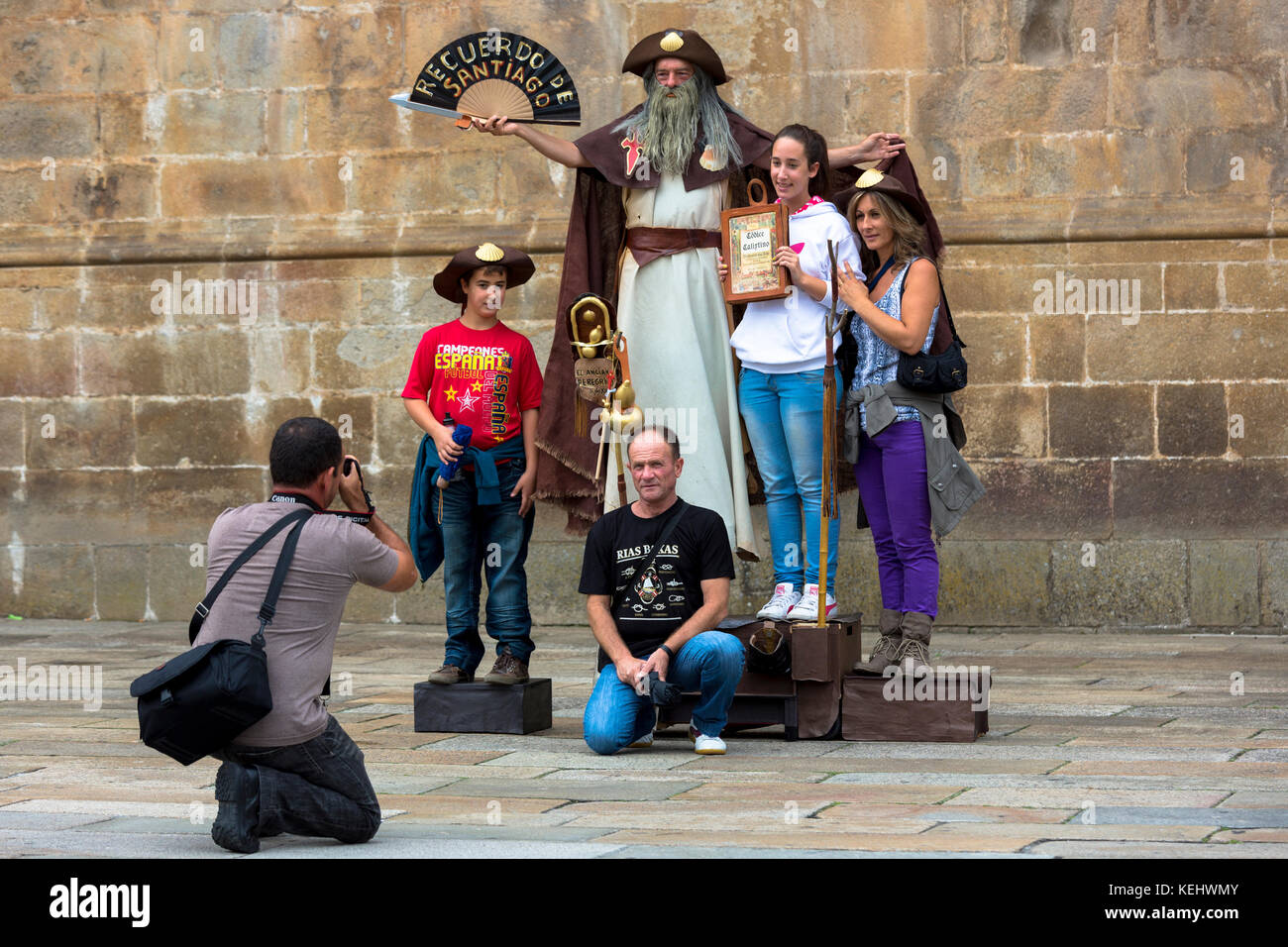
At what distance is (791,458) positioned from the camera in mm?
6527

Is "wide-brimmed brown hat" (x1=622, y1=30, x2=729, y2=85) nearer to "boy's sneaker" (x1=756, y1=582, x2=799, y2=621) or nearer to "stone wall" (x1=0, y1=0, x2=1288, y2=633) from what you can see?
"boy's sneaker" (x1=756, y1=582, x2=799, y2=621)

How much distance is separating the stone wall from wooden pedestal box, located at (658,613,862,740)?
3.26 metres

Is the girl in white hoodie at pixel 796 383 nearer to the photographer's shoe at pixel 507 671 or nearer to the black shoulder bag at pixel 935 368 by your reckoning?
the black shoulder bag at pixel 935 368

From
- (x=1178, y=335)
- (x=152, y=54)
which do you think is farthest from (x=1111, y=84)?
(x=152, y=54)

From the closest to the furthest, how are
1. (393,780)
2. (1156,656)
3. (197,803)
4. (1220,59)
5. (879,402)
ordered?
(197,803), (393,780), (879,402), (1156,656), (1220,59)

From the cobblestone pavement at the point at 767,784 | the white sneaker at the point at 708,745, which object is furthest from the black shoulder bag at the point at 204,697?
the white sneaker at the point at 708,745

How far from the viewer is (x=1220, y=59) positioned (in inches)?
371

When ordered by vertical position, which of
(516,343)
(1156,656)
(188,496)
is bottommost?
(1156,656)

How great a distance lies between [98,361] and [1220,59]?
6.64m

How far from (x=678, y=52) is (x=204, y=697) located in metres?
3.39

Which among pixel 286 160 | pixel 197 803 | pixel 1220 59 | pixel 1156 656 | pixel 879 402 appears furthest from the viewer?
pixel 286 160

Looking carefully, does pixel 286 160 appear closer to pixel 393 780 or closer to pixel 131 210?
pixel 131 210

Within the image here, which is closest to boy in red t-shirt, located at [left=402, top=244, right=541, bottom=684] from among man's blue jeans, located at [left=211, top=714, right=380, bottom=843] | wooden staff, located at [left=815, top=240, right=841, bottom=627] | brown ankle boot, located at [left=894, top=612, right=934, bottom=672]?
wooden staff, located at [left=815, top=240, right=841, bottom=627]

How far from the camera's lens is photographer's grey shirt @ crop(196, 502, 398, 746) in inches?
182
